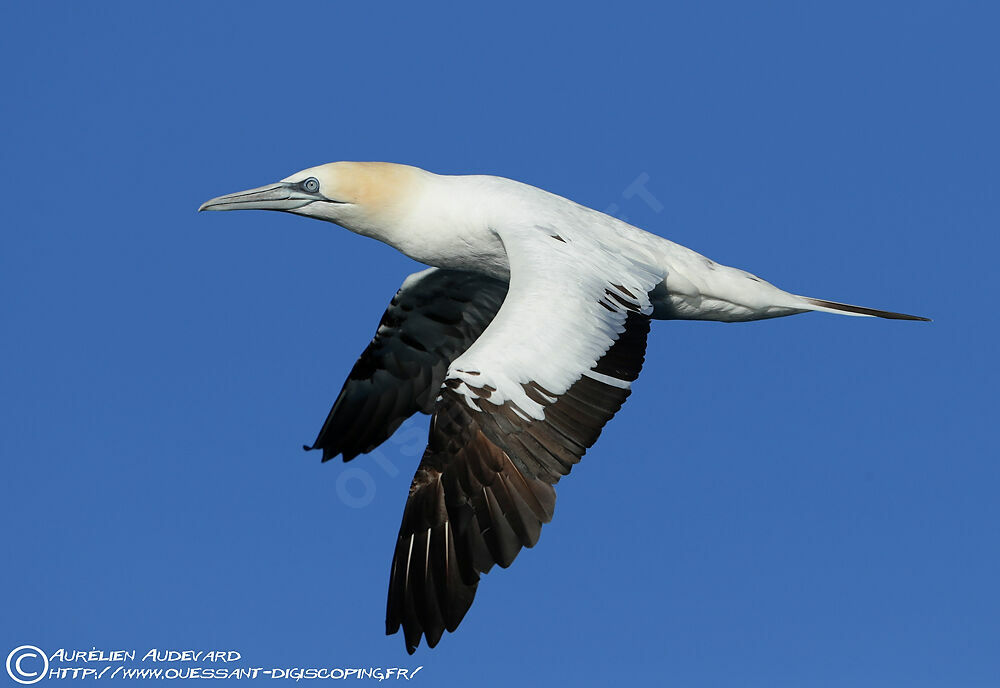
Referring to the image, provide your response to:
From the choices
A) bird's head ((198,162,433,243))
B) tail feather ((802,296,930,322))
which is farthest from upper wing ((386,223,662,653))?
tail feather ((802,296,930,322))

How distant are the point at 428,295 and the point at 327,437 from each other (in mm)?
1618

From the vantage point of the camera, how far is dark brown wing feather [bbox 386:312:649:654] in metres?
8.43

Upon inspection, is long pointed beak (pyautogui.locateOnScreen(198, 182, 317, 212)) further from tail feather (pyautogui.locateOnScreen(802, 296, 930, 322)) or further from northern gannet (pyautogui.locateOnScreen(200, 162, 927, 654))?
tail feather (pyautogui.locateOnScreen(802, 296, 930, 322))

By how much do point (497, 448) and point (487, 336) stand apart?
752mm

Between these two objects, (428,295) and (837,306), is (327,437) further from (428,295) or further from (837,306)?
(837,306)

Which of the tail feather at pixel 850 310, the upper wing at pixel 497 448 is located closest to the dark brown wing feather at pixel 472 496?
the upper wing at pixel 497 448

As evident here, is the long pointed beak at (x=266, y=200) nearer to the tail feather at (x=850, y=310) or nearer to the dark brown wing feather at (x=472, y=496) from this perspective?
the dark brown wing feather at (x=472, y=496)

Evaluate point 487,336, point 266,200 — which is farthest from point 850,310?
point 266,200

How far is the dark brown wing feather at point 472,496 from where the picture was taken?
27.7 feet

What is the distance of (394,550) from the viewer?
8.75 meters

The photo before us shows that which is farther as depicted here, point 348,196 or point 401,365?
point 401,365

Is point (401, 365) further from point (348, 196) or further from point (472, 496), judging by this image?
point (472, 496)

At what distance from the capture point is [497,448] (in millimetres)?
8531

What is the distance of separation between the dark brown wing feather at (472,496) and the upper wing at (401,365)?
3428 millimetres
